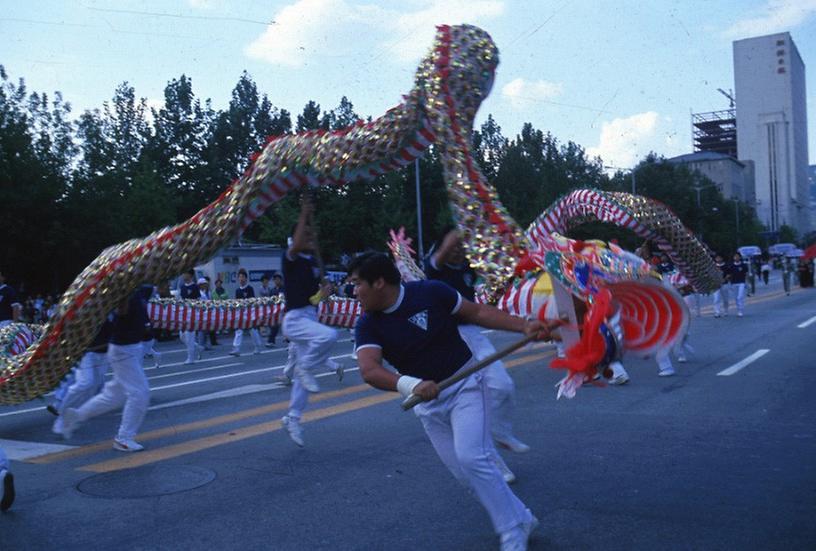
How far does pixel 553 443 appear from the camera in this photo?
6.68m

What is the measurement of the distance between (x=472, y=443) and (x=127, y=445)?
4.09 m

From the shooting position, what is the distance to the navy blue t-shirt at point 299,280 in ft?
24.1

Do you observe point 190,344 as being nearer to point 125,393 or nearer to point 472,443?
point 125,393

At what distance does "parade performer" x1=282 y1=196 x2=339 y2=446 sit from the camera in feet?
23.2

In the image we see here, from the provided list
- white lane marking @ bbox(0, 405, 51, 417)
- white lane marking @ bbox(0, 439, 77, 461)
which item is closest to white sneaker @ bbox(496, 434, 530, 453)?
white lane marking @ bbox(0, 439, 77, 461)

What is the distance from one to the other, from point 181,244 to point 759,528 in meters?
5.24

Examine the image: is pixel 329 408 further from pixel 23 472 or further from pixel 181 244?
pixel 23 472

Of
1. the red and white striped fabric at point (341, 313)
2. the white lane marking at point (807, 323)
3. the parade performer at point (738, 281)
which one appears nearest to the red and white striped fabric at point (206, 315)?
the red and white striped fabric at point (341, 313)

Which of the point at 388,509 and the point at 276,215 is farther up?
the point at 276,215

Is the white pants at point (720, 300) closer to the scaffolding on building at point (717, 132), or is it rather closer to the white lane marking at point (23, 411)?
the white lane marking at point (23, 411)

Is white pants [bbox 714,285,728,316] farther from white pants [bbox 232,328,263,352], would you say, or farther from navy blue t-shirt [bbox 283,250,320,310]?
navy blue t-shirt [bbox 283,250,320,310]

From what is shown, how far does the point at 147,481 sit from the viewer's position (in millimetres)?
5910

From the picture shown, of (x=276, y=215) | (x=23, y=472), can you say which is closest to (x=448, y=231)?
(x=23, y=472)

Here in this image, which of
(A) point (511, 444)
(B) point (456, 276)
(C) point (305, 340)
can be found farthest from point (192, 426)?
(A) point (511, 444)
